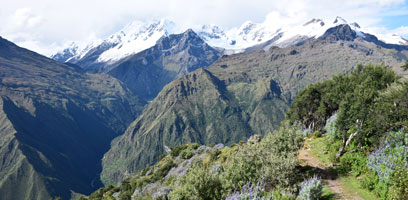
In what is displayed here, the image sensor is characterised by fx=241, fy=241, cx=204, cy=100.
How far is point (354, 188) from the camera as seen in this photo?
20672 millimetres

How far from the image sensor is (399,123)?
802 inches

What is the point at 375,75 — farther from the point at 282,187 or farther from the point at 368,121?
the point at 282,187

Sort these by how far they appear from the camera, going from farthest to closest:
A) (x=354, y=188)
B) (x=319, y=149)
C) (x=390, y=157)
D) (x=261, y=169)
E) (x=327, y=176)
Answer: (x=319, y=149) < (x=327, y=176) < (x=354, y=188) < (x=261, y=169) < (x=390, y=157)

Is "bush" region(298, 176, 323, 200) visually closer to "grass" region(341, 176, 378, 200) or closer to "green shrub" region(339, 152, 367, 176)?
"grass" region(341, 176, 378, 200)

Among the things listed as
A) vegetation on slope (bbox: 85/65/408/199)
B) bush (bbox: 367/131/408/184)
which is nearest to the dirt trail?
vegetation on slope (bbox: 85/65/408/199)

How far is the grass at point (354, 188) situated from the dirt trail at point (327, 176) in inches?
15.2

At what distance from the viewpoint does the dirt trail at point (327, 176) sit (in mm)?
19688

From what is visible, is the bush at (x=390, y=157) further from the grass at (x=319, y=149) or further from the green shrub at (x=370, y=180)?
the grass at (x=319, y=149)

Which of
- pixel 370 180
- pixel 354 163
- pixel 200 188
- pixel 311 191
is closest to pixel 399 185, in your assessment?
pixel 370 180

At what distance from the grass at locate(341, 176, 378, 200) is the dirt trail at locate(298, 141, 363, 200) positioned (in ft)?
1.26

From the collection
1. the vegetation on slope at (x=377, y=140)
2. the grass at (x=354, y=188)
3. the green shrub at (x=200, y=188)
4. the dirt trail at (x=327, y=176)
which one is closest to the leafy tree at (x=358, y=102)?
the vegetation on slope at (x=377, y=140)

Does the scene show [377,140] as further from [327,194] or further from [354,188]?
[327,194]

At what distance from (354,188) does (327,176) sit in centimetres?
299

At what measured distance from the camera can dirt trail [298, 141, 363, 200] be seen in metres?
19.7
